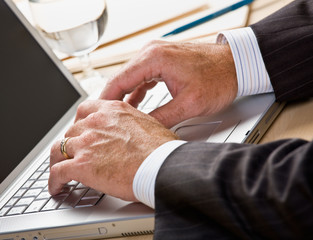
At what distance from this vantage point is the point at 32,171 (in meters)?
0.94

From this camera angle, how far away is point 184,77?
0.87m

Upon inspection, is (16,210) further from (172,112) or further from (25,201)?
(172,112)

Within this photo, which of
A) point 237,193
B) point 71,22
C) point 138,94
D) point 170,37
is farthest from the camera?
point 170,37

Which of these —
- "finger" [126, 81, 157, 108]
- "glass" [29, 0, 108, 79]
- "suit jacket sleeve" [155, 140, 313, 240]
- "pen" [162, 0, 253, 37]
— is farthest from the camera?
"pen" [162, 0, 253, 37]

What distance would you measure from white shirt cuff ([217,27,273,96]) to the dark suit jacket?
0.87ft

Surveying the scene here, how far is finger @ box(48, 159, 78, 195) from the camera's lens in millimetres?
758

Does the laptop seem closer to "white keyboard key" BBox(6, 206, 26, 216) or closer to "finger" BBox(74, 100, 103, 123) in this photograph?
"white keyboard key" BBox(6, 206, 26, 216)

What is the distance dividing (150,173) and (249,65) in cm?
33

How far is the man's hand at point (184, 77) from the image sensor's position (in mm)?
854

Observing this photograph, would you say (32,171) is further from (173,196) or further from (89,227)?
(173,196)

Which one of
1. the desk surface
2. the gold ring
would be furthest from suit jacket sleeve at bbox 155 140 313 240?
the gold ring

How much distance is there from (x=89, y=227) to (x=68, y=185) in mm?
127

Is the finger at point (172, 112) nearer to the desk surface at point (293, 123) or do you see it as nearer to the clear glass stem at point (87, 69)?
the desk surface at point (293, 123)

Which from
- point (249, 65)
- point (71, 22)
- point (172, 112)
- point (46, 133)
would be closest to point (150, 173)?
point (172, 112)
